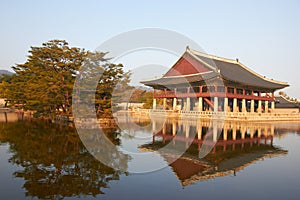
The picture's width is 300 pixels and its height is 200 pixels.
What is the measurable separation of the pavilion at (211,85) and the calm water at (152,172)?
2384 centimetres

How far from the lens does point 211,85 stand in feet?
129

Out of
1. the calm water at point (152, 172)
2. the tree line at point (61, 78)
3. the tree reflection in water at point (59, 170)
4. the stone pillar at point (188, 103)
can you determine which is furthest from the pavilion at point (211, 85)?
the tree reflection in water at point (59, 170)

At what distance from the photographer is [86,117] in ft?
86.4

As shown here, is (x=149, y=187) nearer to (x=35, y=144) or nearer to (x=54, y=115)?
(x=35, y=144)

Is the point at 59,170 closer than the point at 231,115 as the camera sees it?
Yes

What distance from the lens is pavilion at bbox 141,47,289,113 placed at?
3900 centimetres

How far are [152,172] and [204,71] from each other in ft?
116

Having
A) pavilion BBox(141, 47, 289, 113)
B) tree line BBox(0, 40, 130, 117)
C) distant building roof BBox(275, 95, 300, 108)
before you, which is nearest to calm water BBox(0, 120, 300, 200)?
tree line BBox(0, 40, 130, 117)

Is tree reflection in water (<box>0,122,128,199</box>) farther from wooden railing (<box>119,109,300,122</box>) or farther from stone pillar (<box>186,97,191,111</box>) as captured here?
stone pillar (<box>186,97,191,111</box>)

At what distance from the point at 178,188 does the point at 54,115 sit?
2851cm

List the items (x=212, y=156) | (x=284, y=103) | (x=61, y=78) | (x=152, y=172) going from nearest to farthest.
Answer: (x=152, y=172) < (x=212, y=156) < (x=61, y=78) < (x=284, y=103)

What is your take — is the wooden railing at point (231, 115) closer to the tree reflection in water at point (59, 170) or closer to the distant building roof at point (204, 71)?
the distant building roof at point (204, 71)

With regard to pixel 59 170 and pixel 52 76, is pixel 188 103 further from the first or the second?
pixel 59 170

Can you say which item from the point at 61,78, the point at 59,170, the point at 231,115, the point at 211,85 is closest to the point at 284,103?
the point at 211,85
